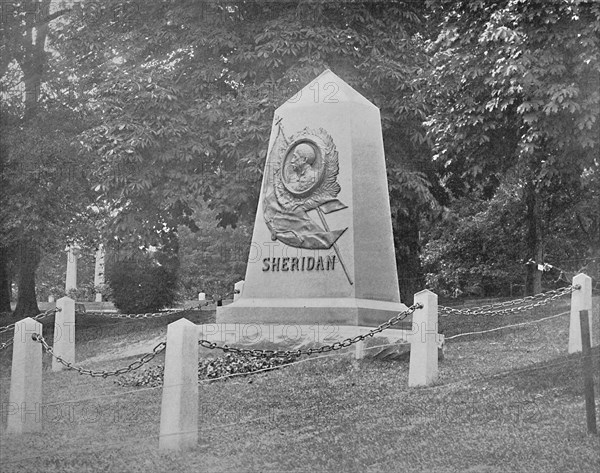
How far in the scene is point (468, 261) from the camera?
24125 mm

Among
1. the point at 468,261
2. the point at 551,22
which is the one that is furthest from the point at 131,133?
the point at 468,261

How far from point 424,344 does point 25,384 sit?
438 cm

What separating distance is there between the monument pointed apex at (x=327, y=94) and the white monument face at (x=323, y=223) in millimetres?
16

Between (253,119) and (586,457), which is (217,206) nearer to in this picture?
(253,119)

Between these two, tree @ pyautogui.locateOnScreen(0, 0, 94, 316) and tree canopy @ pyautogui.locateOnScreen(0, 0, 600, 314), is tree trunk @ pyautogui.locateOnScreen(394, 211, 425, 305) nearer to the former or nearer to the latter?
tree canopy @ pyautogui.locateOnScreen(0, 0, 600, 314)

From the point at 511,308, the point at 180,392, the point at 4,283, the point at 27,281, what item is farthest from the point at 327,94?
the point at 4,283

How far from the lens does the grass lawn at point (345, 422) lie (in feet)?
22.3

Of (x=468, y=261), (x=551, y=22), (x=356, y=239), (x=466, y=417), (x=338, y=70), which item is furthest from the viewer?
(x=468, y=261)

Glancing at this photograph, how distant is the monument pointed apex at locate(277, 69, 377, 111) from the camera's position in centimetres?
1300

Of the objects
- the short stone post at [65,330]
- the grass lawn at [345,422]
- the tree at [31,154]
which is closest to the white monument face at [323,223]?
the grass lawn at [345,422]

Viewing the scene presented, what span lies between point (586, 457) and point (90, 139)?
1314cm

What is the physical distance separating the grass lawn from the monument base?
0.59m

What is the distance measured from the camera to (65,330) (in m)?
14.6

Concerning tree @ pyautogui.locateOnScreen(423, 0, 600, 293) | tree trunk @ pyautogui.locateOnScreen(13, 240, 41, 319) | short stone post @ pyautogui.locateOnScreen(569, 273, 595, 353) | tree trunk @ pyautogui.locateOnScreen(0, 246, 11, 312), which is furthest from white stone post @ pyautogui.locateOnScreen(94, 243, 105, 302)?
short stone post @ pyautogui.locateOnScreen(569, 273, 595, 353)
